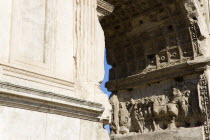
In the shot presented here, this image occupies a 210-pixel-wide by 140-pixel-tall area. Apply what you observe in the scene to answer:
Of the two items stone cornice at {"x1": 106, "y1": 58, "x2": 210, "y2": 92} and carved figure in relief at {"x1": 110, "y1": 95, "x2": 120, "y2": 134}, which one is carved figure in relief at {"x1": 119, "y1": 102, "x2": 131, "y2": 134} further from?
stone cornice at {"x1": 106, "y1": 58, "x2": 210, "y2": 92}

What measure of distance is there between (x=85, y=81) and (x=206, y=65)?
13.0ft

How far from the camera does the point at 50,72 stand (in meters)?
4.54

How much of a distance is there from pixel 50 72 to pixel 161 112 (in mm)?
4631

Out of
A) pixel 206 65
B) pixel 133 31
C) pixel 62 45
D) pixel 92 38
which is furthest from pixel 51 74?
pixel 133 31

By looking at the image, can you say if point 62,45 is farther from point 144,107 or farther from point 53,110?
point 144,107

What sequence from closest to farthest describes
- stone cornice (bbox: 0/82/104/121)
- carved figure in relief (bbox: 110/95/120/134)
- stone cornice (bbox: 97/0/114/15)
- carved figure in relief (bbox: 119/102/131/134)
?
1. stone cornice (bbox: 0/82/104/121)
2. stone cornice (bbox: 97/0/114/15)
3. carved figure in relief (bbox: 119/102/131/134)
4. carved figure in relief (bbox: 110/95/120/134)

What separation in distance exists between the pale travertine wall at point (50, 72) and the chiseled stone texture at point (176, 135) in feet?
11.3

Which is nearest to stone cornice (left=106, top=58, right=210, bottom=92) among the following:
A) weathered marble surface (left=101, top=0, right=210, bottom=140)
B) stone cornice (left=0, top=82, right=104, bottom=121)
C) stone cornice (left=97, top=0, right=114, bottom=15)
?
weathered marble surface (left=101, top=0, right=210, bottom=140)

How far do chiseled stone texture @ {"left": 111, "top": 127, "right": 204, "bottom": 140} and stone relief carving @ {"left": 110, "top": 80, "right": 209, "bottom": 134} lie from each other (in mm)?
148

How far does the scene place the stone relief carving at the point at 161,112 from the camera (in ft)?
26.8

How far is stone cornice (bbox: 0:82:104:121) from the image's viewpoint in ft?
12.6

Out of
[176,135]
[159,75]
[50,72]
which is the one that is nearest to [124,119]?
[159,75]

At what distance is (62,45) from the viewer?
4816 mm

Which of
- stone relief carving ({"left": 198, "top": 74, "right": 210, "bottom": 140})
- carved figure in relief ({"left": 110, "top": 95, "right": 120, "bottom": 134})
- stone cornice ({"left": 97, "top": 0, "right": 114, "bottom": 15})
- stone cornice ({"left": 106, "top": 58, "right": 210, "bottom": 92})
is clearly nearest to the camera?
stone cornice ({"left": 97, "top": 0, "right": 114, "bottom": 15})
